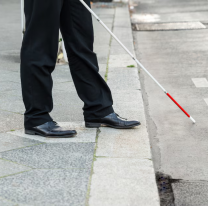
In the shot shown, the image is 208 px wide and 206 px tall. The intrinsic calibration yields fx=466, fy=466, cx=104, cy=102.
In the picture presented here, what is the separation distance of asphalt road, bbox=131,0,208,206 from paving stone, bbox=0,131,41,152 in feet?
2.76

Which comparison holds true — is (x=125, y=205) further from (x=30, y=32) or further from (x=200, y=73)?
(x=200, y=73)

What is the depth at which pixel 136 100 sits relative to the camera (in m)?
4.19

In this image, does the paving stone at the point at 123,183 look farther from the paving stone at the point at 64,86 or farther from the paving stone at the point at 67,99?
the paving stone at the point at 64,86

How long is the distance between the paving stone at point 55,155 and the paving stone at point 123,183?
0.11m

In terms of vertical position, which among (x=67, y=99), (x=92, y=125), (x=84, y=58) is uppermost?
Result: (x=84, y=58)

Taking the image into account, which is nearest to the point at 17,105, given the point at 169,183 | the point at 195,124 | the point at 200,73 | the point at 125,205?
the point at 195,124

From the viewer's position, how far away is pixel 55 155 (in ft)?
9.23

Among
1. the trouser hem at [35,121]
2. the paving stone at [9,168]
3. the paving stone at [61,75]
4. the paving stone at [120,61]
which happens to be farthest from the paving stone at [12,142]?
the paving stone at [120,61]

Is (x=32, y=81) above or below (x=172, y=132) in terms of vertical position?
above

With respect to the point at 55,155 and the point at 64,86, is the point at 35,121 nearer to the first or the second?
the point at 55,155

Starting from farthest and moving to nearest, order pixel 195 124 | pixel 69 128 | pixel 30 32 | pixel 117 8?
1. pixel 117 8
2. pixel 195 124
3. pixel 69 128
4. pixel 30 32

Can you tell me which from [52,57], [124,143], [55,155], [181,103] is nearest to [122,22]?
[181,103]

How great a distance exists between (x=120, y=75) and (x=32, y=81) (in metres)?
2.26

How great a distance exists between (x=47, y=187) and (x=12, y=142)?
800mm
